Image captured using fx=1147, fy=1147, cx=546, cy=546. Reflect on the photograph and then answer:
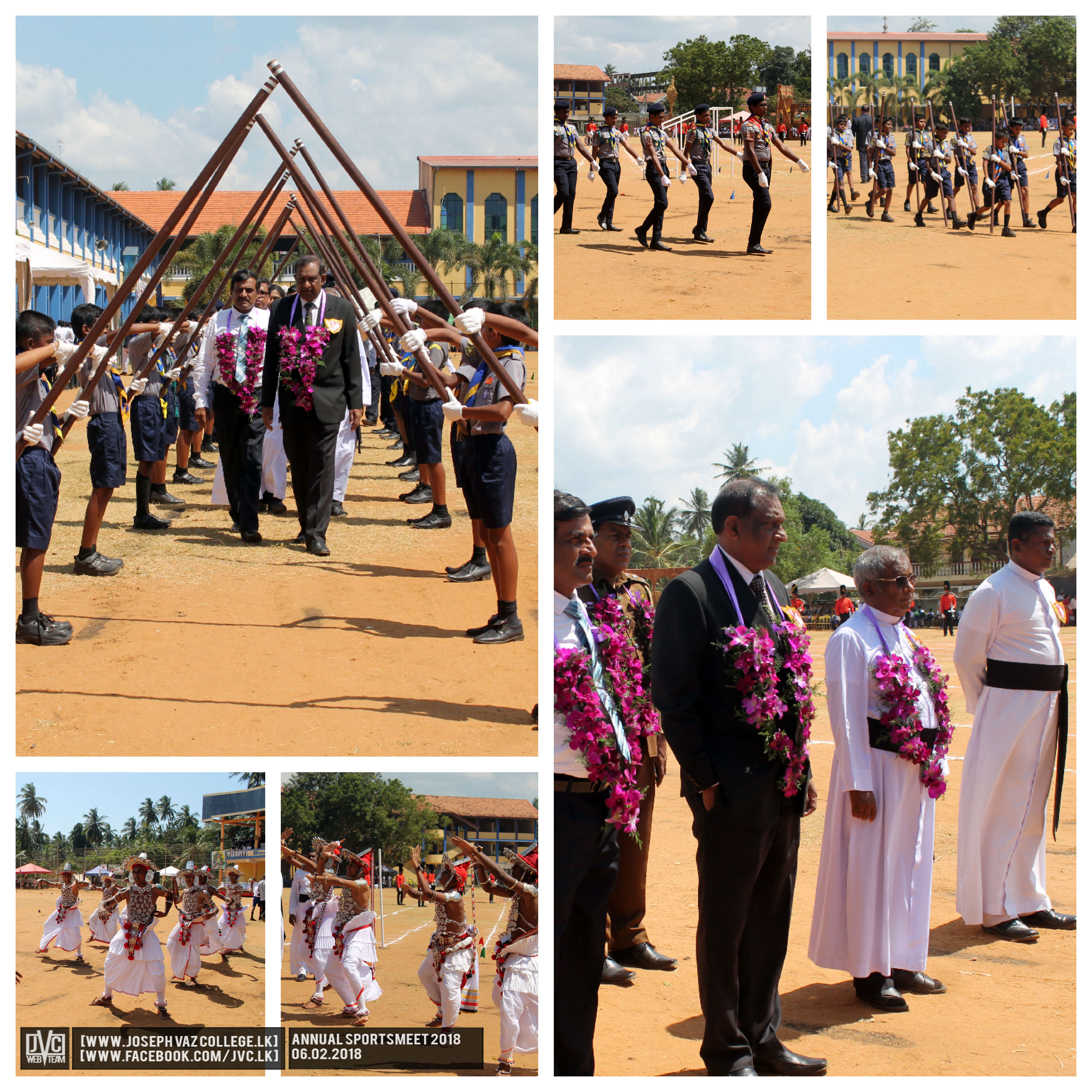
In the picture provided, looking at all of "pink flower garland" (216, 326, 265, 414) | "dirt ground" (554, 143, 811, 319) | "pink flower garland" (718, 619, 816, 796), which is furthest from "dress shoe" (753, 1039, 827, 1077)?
"pink flower garland" (216, 326, 265, 414)

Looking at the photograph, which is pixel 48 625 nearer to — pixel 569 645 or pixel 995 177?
pixel 569 645

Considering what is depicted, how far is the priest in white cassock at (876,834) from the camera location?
4.63m

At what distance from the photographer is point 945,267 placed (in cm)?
1020

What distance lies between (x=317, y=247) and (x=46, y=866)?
529 inches

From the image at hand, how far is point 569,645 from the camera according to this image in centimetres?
357

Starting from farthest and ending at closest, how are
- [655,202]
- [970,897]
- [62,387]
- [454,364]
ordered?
[454,364]
[655,202]
[970,897]
[62,387]

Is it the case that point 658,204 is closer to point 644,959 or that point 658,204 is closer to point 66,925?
point 644,959

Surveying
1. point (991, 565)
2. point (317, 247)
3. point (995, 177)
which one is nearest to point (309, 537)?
point (317, 247)

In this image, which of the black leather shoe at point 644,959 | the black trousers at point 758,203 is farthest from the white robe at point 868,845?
the black trousers at point 758,203

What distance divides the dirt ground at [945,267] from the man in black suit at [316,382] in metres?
3.59

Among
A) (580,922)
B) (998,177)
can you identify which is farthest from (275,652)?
(998,177)

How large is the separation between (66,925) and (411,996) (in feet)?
6.02

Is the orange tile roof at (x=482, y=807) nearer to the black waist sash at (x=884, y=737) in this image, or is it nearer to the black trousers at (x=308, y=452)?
the black waist sash at (x=884, y=737)

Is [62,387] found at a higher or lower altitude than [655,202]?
lower
